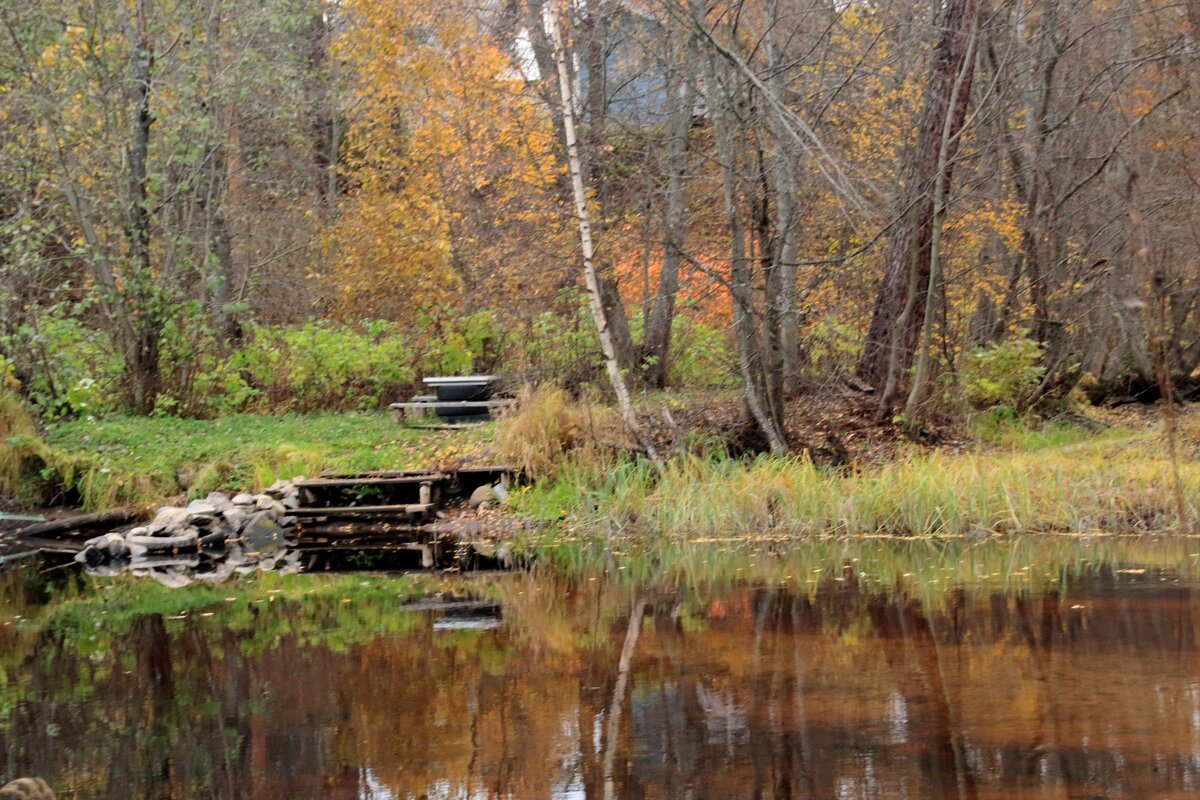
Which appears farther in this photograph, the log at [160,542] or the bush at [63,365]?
the bush at [63,365]

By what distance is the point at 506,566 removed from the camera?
1170 centimetres

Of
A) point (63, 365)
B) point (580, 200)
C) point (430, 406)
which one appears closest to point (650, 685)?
point (580, 200)

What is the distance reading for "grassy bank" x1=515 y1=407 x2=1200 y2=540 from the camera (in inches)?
456

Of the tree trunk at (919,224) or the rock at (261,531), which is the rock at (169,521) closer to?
the rock at (261,531)

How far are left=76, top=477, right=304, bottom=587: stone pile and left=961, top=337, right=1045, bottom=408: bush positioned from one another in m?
8.11

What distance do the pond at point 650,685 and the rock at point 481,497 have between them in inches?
130

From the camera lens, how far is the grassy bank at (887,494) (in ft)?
38.0

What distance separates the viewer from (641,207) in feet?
56.1

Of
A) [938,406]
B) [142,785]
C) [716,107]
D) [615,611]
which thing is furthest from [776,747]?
[938,406]

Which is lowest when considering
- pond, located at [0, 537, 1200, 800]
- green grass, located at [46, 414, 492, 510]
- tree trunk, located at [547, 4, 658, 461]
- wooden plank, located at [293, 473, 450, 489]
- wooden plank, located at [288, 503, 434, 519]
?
pond, located at [0, 537, 1200, 800]

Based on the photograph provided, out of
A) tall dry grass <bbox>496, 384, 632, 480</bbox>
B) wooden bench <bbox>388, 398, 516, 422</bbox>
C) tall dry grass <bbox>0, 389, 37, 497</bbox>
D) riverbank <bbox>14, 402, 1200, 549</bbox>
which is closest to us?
riverbank <bbox>14, 402, 1200, 549</bbox>

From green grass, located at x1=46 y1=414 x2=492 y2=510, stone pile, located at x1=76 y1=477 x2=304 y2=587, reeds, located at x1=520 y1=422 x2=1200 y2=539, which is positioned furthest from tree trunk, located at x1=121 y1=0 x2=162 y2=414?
reeds, located at x1=520 y1=422 x2=1200 y2=539

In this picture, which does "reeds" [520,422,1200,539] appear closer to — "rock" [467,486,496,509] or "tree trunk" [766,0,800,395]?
"rock" [467,486,496,509]

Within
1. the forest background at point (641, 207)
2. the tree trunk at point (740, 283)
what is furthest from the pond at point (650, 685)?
the forest background at point (641, 207)
